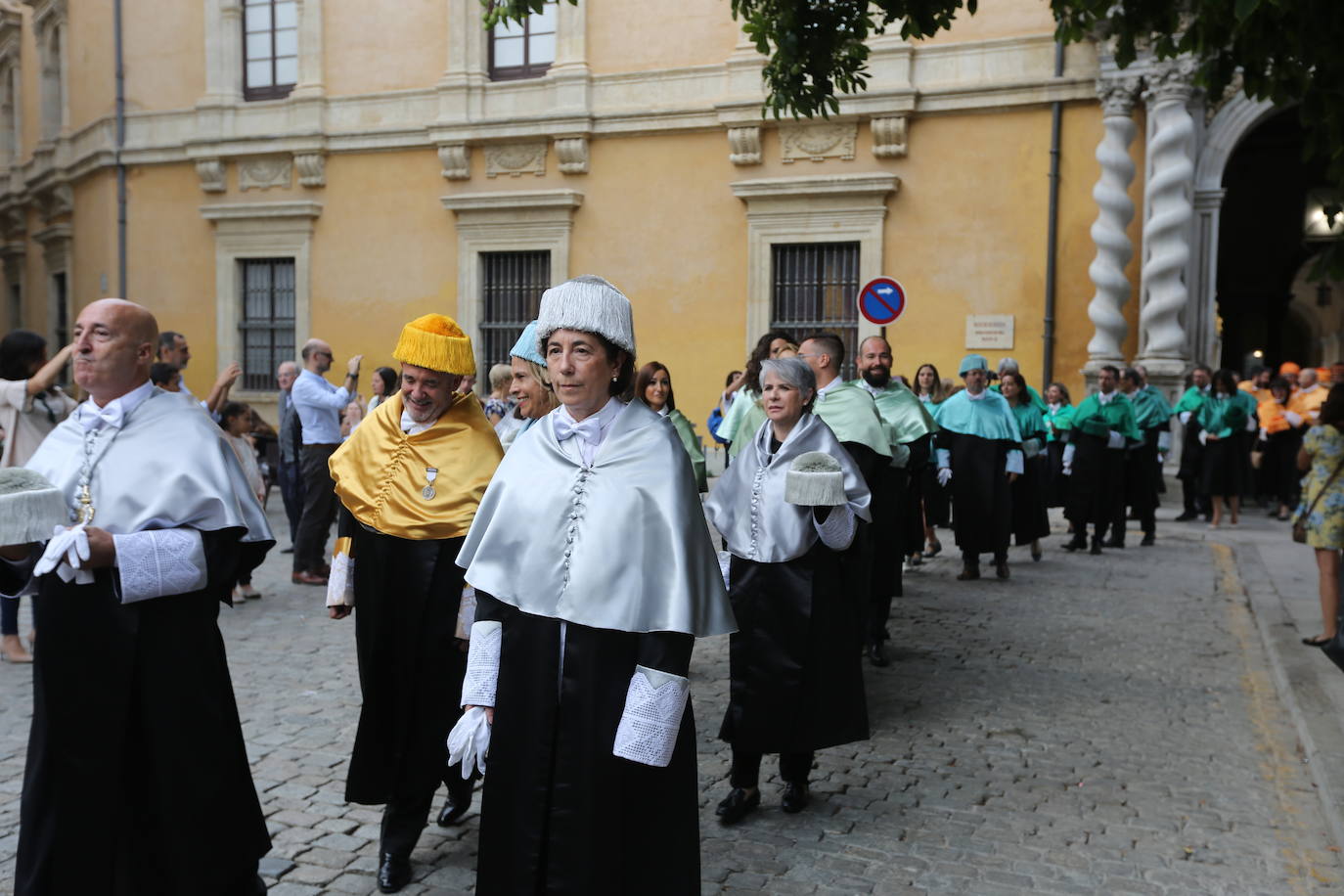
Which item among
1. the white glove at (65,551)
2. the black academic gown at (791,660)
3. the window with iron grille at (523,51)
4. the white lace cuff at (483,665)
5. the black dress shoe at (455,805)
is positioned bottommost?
the black dress shoe at (455,805)

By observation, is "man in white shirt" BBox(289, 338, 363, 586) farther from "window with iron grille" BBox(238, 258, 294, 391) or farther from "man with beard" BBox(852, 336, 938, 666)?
"window with iron grille" BBox(238, 258, 294, 391)

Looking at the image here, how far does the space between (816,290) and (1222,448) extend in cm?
593

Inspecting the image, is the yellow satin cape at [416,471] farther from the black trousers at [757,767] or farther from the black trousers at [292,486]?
the black trousers at [292,486]

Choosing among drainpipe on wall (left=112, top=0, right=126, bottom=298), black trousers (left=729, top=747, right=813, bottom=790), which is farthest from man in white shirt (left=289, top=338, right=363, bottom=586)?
drainpipe on wall (left=112, top=0, right=126, bottom=298)

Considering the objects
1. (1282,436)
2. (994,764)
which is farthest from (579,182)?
(994,764)

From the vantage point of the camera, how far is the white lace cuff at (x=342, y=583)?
3.94m

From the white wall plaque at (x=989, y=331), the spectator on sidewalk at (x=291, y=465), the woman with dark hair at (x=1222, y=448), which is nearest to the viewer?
the spectator on sidewalk at (x=291, y=465)

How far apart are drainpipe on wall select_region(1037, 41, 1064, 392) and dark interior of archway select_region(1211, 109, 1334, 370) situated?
570cm

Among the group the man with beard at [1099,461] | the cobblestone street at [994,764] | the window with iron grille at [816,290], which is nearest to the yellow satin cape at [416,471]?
the cobblestone street at [994,764]

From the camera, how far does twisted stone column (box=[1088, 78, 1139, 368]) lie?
1477 cm

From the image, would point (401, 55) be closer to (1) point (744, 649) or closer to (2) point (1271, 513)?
(2) point (1271, 513)

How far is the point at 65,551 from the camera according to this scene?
2.88 meters

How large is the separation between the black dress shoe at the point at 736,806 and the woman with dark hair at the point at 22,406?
441cm

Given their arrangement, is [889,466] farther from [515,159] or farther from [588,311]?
[515,159]
